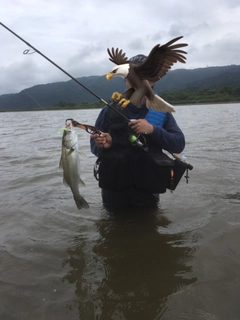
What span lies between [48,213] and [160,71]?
10.2ft

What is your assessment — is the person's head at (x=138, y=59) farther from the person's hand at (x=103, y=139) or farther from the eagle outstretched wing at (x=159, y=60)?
the person's hand at (x=103, y=139)

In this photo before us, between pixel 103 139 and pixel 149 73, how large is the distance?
1.10 m

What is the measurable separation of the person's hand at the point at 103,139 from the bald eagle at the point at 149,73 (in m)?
0.52

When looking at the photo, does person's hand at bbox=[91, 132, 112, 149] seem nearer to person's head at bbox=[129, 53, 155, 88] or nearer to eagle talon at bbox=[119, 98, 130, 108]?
eagle talon at bbox=[119, 98, 130, 108]

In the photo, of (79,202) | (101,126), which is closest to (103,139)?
(101,126)

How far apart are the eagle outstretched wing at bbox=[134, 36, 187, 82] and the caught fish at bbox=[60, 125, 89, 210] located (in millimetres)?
1278

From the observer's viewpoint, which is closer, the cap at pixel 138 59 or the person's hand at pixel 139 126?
the person's hand at pixel 139 126

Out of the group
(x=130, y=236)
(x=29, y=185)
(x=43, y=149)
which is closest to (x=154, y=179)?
(x=130, y=236)

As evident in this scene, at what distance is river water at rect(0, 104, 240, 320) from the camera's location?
2.69 metres

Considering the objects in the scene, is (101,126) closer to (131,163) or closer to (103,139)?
(103,139)

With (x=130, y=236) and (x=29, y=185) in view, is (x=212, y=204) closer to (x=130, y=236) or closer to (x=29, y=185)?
(x=130, y=236)

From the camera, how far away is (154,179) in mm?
4348

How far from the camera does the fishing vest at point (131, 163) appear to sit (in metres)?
4.30

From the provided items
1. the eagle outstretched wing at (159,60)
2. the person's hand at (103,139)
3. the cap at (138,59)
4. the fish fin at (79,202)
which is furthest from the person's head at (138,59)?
the fish fin at (79,202)
